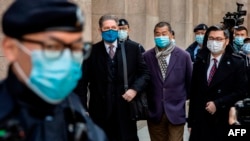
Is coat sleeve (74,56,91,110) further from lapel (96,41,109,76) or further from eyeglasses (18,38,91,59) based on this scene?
eyeglasses (18,38,91,59)

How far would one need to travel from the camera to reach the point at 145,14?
10.1 meters

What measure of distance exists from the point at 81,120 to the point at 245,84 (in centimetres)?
347

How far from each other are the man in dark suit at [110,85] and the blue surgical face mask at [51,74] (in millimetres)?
3130

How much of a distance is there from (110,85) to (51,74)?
3.21 meters

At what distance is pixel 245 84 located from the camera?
A: 5340 millimetres

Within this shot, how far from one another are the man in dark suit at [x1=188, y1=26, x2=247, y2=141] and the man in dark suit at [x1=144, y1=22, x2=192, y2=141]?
37 centimetres

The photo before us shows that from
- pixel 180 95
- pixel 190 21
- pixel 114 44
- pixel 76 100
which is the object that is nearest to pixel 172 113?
pixel 180 95

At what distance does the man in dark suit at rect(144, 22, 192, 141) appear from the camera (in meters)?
5.79

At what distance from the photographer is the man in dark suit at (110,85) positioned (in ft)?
17.5

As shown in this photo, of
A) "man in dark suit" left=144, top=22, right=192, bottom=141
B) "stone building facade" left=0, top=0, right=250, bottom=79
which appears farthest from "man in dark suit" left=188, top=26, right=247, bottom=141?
"stone building facade" left=0, top=0, right=250, bottom=79

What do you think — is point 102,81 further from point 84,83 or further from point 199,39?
point 199,39

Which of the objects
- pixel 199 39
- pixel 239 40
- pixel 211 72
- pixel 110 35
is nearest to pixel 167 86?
pixel 211 72

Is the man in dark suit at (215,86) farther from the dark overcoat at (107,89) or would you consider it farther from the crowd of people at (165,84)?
the dark overcoat at (107,89)

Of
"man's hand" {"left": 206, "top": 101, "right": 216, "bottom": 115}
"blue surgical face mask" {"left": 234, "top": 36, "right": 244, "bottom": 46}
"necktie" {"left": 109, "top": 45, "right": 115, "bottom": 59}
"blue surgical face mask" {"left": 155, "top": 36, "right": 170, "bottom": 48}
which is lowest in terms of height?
"man's hand" {"left": 206, "top": 101, "right": 216, "bottom": 115}
